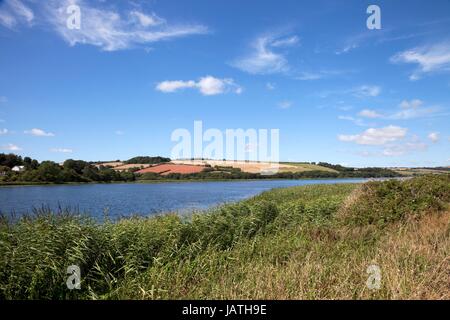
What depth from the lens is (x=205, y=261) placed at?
8734 mm

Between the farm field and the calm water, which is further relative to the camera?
the farm field

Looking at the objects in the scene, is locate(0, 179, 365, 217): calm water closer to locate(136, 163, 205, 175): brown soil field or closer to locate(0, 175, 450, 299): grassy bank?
locate(0, 175, 450, 299): grassy bank

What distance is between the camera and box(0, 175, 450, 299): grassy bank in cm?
632

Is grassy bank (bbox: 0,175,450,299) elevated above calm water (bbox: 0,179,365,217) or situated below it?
above

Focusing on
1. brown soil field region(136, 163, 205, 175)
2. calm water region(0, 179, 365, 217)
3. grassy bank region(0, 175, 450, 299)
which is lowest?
calm water region(0, 179, 365, 217)

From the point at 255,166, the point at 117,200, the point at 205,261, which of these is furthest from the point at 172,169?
the point at 205,261

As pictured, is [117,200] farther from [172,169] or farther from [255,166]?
[255,166]

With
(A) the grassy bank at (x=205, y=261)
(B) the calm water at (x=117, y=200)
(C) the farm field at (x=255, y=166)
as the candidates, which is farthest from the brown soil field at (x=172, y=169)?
(A) the grassy bank at (x=205, y=261)

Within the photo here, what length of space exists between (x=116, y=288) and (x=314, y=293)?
149 inches


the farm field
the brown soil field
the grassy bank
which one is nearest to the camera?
the grassy bank

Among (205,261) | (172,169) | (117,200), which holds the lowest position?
(117,200)

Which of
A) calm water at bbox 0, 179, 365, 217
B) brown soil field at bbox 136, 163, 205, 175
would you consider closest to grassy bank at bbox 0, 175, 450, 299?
calm water at bbox 0, 179, 365, 217

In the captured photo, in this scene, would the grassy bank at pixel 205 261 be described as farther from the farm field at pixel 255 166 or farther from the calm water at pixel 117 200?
the farm field at pixel 255 166
